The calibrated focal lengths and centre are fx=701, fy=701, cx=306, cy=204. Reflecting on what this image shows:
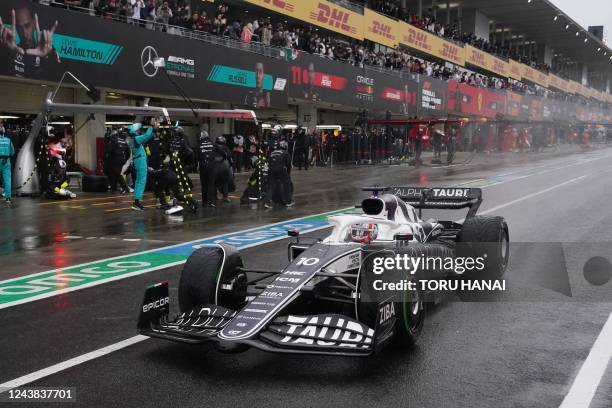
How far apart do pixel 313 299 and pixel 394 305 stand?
2.85ft

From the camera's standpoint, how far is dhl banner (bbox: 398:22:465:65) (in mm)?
45697

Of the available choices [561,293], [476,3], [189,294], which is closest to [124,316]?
[189,294]

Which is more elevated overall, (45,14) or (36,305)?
(45,14)

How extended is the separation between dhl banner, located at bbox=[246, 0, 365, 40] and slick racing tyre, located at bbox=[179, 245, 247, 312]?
24817 mm

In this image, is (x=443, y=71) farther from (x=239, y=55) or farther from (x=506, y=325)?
(x=506, y=325)

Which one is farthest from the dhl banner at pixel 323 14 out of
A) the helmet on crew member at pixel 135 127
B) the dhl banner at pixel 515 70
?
the dhl banner at pixel 515 70

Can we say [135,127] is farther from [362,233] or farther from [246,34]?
[246,34]

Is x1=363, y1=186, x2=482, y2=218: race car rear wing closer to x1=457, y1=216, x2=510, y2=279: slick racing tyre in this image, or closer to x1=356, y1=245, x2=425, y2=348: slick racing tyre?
x1=457, y1=216, x2=510, y2=279: slick racing tyre

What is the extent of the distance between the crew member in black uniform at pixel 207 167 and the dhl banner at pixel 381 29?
82.3 feet

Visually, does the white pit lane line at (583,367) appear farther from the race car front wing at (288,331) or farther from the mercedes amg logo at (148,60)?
the mercedes amg logo at (148,60)

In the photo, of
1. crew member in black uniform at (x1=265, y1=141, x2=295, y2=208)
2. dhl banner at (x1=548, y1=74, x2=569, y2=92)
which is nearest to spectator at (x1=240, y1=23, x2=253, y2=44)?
crew member in black uniform at (x1=265, y1=141, x2=295, y2=208)

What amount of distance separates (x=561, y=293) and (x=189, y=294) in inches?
157

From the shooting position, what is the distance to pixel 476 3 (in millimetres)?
59531

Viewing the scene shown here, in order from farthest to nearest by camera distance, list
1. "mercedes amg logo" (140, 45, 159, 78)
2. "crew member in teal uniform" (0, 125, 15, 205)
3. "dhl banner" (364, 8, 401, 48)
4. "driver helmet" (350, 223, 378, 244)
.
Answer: "dhl banner" (364, 8, 401, 48), "mercedes amg logo" (140, 45, 159, 78), "crew member in teal uniform" (0, 125, 15, 205), "driver helmet" (350, 223, 378, 244)
